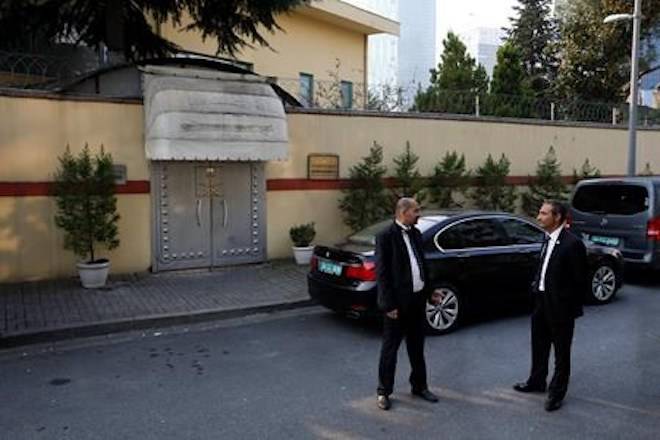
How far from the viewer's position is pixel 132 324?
789 centimetres

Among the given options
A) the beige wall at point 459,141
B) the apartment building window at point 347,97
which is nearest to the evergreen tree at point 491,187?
the beige wall at point 459,141

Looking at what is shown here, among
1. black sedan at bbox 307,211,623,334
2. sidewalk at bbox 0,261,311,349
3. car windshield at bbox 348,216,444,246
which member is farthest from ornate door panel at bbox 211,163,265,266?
car windshield at bbox 348,216,444,246

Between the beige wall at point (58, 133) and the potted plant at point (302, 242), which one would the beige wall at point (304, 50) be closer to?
the beige wall at point (58, 133)

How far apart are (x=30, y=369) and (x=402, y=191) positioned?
27.3 feet

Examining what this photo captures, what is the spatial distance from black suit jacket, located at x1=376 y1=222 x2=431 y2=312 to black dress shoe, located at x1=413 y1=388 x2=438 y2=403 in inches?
30.3

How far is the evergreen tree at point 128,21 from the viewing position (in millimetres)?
11156

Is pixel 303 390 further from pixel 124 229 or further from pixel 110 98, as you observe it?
pixel 110 98

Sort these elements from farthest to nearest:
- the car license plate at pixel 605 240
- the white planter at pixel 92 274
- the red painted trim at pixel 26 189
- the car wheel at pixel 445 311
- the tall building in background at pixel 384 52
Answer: the tall building in background at pixel 384 52, the car license plate at pixel 605 240, the red painted trim at pixel 26 189, the white planter at pixel 92 274, the car wheel at pixel 445 311

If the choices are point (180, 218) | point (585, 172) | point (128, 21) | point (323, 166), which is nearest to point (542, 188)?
point (585, 172)

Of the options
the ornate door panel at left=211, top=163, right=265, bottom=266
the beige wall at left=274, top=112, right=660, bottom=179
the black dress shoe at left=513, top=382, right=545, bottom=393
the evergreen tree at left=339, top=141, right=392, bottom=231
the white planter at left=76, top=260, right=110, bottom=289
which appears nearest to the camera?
the black dress shoe at left=513, top=382, right=545, bottom=393

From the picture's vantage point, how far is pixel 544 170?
605 inches

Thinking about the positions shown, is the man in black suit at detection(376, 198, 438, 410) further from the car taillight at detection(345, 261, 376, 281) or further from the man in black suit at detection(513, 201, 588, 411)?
the car taillight at detection(345, 261, 376, 281)

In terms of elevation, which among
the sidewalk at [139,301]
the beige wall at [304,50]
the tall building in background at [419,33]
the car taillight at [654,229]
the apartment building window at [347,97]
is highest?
the tall building in background at [419,33]

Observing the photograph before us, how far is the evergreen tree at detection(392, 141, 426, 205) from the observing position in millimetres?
12984
